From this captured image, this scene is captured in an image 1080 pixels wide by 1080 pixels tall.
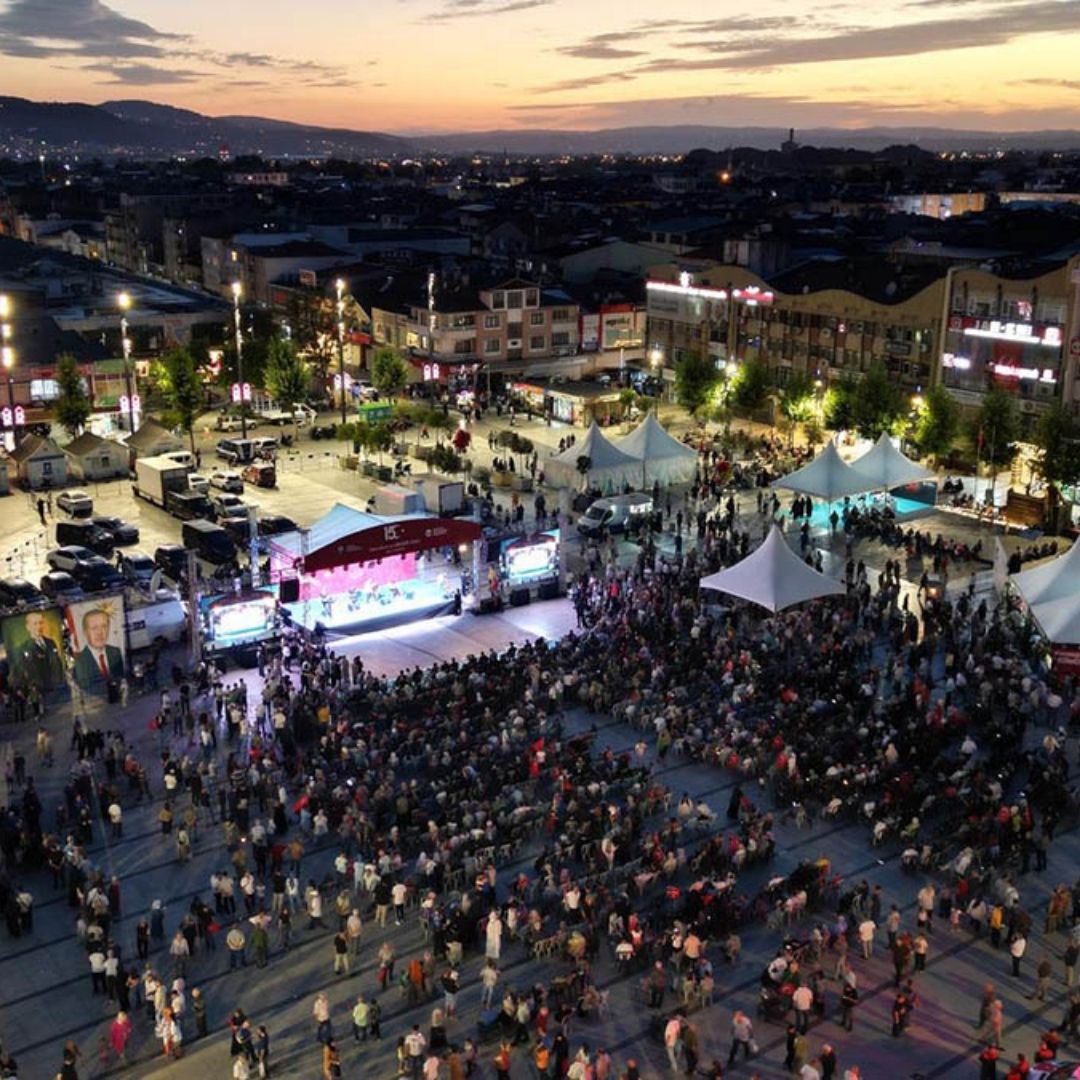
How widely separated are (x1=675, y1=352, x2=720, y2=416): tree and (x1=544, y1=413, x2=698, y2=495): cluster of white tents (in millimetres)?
14376

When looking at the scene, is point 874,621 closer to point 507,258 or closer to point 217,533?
point 217,533

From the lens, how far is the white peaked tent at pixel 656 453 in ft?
168

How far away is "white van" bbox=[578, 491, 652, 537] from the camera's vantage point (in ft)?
152

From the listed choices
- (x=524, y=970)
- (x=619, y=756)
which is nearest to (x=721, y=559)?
(x=619, y=756)

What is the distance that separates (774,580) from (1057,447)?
793 inches

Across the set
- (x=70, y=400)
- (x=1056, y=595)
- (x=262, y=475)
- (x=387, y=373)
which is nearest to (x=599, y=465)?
(x=262, y=475)

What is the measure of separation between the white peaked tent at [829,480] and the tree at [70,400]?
113 feet

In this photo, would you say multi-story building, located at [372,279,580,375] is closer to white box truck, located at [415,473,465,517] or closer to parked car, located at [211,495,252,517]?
white box truck, located at [415,473,465,517]

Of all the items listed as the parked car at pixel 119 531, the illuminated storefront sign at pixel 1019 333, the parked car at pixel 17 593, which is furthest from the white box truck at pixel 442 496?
the illuminated storefront sign at pixel 1019 333

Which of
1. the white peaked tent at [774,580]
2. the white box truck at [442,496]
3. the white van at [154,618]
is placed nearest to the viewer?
the white van at [154,618]

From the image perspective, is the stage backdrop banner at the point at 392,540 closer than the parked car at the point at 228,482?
Yes

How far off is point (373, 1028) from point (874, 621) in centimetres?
2139

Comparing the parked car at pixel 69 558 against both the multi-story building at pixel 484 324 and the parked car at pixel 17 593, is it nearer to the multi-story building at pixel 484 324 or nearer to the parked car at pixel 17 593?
the parked car at pixel 17 593

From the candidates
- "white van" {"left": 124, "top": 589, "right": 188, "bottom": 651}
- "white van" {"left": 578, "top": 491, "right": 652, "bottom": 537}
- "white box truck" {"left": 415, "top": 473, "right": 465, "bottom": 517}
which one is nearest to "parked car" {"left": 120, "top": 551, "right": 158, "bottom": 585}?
"white van" {"left": 124, "top": 589, "right": 188, "bottom": 651}
